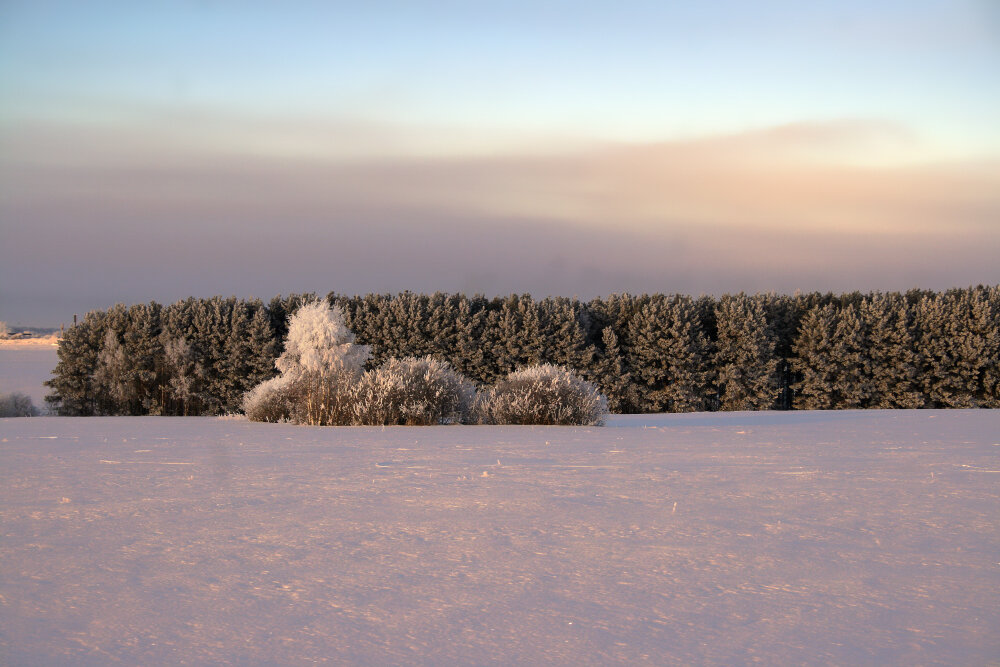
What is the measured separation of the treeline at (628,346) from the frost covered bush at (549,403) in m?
7.97

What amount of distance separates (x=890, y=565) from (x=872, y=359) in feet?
65.0

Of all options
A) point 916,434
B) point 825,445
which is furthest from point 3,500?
point 916,434

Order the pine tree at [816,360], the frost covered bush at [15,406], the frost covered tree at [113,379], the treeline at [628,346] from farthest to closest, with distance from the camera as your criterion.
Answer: the pine tree at [816,360], the treeline at [628,346], the frost covered tree at [113,379], the frost covered bush at [15,406]

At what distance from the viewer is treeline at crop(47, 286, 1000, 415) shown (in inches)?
830

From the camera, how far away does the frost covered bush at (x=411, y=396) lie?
12.9 meters

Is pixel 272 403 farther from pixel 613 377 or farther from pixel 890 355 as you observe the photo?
pixel 890 355

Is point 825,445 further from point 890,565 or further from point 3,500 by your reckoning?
point 3,500

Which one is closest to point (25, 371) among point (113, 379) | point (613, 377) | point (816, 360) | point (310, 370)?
point (113, 379)

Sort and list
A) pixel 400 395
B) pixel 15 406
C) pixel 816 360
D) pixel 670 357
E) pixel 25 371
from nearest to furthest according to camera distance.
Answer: pixel 400 395, pixel 15 406, pixel 670 357, pixel 816 360, pixel 25 371

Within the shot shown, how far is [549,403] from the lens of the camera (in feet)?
43.3

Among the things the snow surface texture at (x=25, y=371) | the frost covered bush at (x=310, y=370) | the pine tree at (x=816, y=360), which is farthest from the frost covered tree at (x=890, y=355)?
the snow surface texture at (x=25, y=371)

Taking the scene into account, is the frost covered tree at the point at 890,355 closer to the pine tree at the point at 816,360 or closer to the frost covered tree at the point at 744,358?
the pine tree at the point at 816,360

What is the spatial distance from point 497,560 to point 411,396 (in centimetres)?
895

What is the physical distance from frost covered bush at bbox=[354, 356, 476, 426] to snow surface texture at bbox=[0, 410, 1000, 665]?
4.55 m
